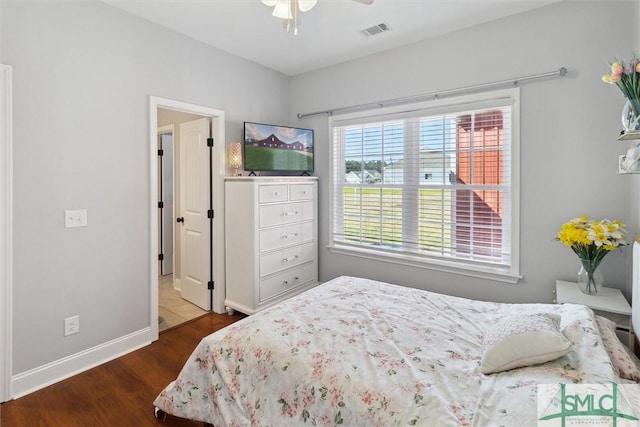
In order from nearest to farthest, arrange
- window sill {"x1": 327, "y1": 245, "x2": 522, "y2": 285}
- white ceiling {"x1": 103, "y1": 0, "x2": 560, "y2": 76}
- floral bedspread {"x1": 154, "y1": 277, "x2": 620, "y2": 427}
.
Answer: floral bedspread {"x1": 154, "y1": 277, "x2": 620, "y2": 427}, white ceiling {"x1": 103, "y1": 0, "x2": 560, "y2": 76}, window sill {"x1": 327, "y1": 245, "x2": 522, "y2": 285}

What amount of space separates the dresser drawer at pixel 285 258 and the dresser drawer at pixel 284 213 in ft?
1.03

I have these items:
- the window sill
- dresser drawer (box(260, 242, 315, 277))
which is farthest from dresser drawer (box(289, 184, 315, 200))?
the window sill

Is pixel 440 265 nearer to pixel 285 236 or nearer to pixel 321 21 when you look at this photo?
pixel 285 236

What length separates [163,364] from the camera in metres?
2.48

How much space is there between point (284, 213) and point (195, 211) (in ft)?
3.35

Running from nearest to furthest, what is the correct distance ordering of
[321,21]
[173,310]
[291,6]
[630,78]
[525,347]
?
1. [525,347]
2. [630,78]
3. [291,6]
4. [321,21]
5. [173,310]

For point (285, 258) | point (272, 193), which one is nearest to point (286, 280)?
point (285, 258)

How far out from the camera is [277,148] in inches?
142

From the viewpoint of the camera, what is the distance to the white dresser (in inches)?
124

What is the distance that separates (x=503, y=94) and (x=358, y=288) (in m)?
2.01

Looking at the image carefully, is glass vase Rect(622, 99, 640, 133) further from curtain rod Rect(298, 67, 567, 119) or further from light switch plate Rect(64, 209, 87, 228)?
light switch plate Rect(64, 209, 87, 228)

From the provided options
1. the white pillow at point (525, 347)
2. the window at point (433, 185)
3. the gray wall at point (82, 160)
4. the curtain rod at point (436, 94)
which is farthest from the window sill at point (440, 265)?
the gray wall at point (82, 160)

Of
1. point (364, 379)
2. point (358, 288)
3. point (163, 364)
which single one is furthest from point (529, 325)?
point (163, 364)

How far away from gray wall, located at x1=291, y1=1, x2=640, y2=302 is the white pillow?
1364 mm
